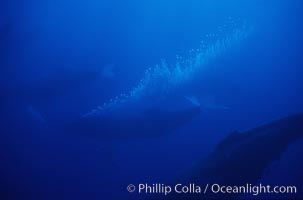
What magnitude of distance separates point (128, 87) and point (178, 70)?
160 cm

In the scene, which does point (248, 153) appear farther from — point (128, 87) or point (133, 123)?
point (128, 87)

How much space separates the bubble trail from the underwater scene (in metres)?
0.04

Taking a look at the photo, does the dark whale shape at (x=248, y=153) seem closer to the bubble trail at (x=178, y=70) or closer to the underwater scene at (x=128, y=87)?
the underwater scene at (x=128, y=87)

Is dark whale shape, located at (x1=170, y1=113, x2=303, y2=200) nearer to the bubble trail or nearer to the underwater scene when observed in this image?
the underwater scene

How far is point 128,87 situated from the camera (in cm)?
1054

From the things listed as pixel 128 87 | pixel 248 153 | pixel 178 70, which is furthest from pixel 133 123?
pixel 248 153

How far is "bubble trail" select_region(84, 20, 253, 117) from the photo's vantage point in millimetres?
8709

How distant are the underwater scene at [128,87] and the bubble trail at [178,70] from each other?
0.13 feet

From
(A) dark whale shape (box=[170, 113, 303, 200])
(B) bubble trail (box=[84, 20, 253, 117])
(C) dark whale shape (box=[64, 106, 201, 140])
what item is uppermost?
(B) bubble trail (box=[84, 20, 253, 117])

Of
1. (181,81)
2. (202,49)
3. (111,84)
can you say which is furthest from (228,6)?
(111,84)

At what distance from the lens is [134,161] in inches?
471

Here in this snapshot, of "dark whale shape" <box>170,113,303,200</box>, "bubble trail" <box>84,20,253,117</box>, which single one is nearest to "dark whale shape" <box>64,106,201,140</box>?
"bubble trail" <box>84,20,253,117</box>

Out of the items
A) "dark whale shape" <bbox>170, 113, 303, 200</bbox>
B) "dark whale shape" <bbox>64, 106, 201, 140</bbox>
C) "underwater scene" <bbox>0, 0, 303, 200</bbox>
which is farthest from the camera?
"underwater scene" <bbox>0, 0, 303, 200</bbox>

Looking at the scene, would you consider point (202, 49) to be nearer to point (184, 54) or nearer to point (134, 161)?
point (184, 54)
